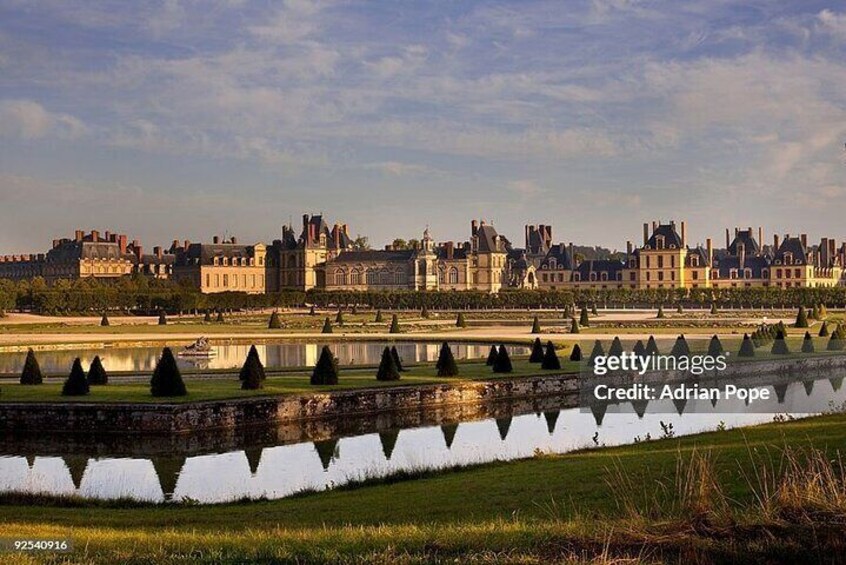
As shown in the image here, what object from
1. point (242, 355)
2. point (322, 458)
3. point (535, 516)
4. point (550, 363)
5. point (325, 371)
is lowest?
point (322, 458)

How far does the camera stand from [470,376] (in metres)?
22.4

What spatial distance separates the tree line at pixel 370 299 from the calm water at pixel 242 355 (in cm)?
2736

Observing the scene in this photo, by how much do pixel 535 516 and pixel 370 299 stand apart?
223ft

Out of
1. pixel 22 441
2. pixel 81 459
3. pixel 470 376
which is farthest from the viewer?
pixel 470 376

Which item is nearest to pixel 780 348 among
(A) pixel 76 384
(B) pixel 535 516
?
(A) pixel 76 384

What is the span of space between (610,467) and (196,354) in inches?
829

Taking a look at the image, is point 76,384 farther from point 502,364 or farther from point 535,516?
point 535,516

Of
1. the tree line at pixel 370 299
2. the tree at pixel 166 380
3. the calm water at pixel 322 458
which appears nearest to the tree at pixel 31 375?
the tree at pixel 166 380

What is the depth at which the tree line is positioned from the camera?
6234 centimetres

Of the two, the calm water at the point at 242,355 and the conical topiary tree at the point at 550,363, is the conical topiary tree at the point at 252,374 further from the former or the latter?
the conical topiary tree at the point at 550,363

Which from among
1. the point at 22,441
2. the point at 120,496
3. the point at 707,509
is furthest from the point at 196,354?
the point at 707,509

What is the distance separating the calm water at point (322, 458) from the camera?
13.2 metres

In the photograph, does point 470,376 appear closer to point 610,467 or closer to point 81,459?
point 81,459

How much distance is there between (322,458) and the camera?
600 inches
